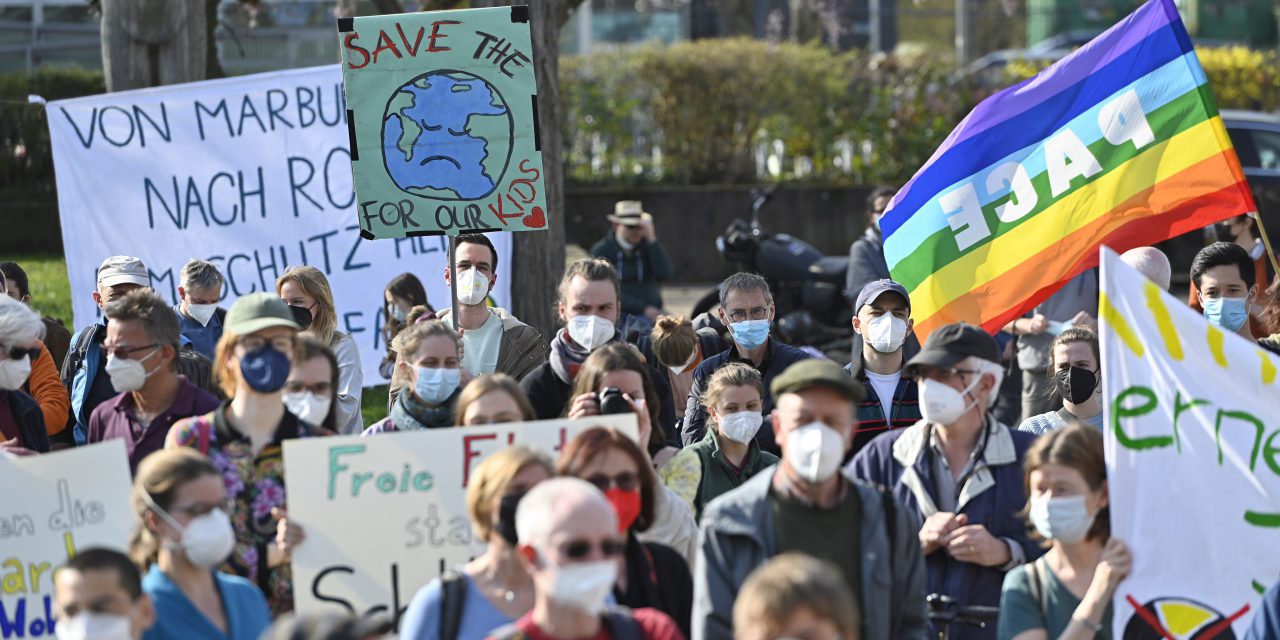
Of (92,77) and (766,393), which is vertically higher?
(92,77)

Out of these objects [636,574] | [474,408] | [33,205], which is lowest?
[636,574]

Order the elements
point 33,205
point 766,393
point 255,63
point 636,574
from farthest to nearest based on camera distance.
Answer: point 255,63
point 33,205
point 766,393
point 636,574

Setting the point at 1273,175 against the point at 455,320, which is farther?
the point at 1273,175

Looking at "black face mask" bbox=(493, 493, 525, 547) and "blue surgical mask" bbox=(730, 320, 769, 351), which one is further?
"blue surgical mask" bbox=(730, 320, 769, 351)

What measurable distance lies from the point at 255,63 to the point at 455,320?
1362 cm

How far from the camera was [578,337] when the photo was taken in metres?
6.22

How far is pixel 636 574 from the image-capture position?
4.31m

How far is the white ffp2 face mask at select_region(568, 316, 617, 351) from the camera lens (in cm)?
621

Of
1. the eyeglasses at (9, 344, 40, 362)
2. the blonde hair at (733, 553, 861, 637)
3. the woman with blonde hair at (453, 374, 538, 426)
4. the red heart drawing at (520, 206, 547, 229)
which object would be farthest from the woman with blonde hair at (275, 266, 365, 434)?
the blonde hair at (733, 553, 861, 637)

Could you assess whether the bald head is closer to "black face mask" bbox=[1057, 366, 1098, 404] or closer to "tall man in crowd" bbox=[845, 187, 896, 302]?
"black face mask" bbox=[1057, 366, 1098, 404]

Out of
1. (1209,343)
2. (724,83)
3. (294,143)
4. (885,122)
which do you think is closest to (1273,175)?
(885,122)

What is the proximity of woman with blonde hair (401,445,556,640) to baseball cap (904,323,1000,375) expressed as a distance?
1292mm

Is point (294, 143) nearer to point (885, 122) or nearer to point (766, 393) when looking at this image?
point (766, 393)

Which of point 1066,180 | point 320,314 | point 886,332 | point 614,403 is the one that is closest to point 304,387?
point 614,403
